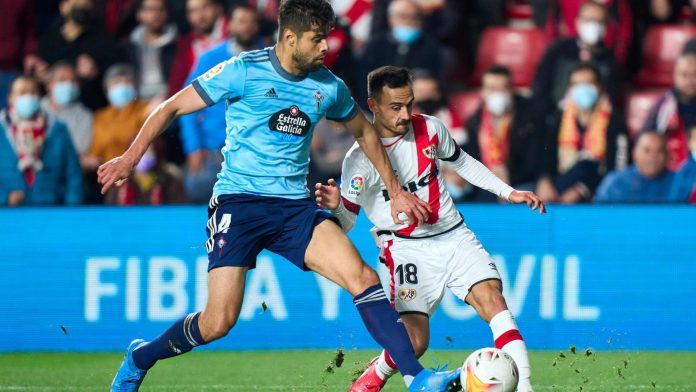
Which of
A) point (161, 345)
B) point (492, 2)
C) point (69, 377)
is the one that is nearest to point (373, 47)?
point (492, 2)

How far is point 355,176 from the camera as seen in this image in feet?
19.9

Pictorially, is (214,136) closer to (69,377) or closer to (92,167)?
(92,167)

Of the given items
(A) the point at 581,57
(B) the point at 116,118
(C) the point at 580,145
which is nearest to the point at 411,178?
(C) the point at 580,145

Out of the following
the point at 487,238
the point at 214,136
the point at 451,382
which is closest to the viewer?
the point at 451,382

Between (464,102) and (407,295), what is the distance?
4.39 meters

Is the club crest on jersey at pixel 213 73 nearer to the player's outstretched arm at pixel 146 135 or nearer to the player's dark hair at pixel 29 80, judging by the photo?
the player's outstretched arm at pixel 146 135

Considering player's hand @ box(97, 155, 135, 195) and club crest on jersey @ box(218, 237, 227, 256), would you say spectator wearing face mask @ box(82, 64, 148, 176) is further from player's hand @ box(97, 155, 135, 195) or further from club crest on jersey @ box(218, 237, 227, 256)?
player's hand @ box(97, 155, 135, 195)

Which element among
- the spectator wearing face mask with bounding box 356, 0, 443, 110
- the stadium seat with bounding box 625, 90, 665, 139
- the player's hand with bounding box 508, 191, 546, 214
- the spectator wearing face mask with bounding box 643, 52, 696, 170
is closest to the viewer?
the player's hand with bounding box 508, 191, 546, 214

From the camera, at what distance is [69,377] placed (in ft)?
24.6

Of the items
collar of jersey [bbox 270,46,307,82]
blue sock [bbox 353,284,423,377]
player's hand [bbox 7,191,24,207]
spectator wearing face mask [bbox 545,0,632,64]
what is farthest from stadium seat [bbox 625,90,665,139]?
blue sock [bbox 353,284,423,377]

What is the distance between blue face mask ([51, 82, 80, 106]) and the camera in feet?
33.0

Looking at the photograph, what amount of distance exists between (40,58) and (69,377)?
12.5ft

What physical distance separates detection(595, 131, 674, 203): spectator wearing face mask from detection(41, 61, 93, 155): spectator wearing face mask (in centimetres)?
410

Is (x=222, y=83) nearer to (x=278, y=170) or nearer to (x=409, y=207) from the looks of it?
(x=278, y=170)
